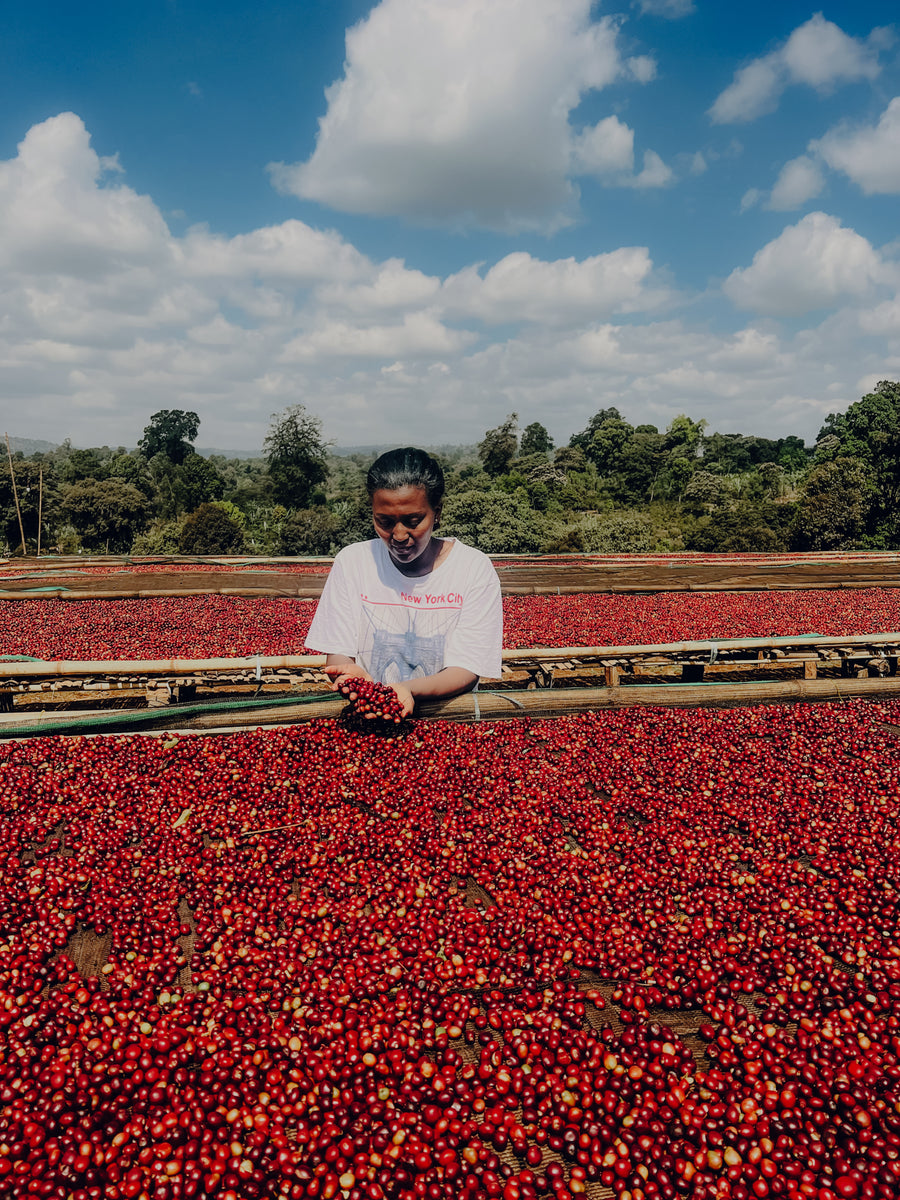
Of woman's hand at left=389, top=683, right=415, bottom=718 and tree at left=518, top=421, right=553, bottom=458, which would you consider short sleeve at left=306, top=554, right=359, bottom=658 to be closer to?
woman's hand at left=389, top=683, right=415, bottom=718

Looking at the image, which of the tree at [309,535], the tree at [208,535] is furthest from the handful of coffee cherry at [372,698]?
the tree at [208,535]

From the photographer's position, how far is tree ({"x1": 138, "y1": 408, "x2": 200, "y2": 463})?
200 feet

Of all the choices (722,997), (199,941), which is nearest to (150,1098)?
(199,941)

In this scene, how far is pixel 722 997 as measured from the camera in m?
2.66

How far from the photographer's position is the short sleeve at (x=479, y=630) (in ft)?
12.4

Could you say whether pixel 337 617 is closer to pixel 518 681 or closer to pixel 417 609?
pixel 417 609

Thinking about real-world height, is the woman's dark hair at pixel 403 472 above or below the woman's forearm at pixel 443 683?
above

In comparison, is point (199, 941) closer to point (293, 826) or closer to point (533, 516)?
point (293, 826)

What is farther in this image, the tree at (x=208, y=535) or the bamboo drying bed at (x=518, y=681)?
the tree at (x=208, y=535)

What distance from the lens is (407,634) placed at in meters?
3.95

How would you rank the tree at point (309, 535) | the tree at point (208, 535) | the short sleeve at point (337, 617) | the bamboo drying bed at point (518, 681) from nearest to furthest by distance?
the short sleeve at point (337, 617)
the bamboo drying bed at point (518, 681)
the tree at point (208, 535)
the tree at point (309, 535)

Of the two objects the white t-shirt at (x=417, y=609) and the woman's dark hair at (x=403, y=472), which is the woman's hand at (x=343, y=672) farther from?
the woman's dark hair at (x=403, y=472)

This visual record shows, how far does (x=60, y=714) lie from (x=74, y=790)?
1.48 m

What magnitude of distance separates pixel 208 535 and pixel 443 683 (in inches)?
1262
